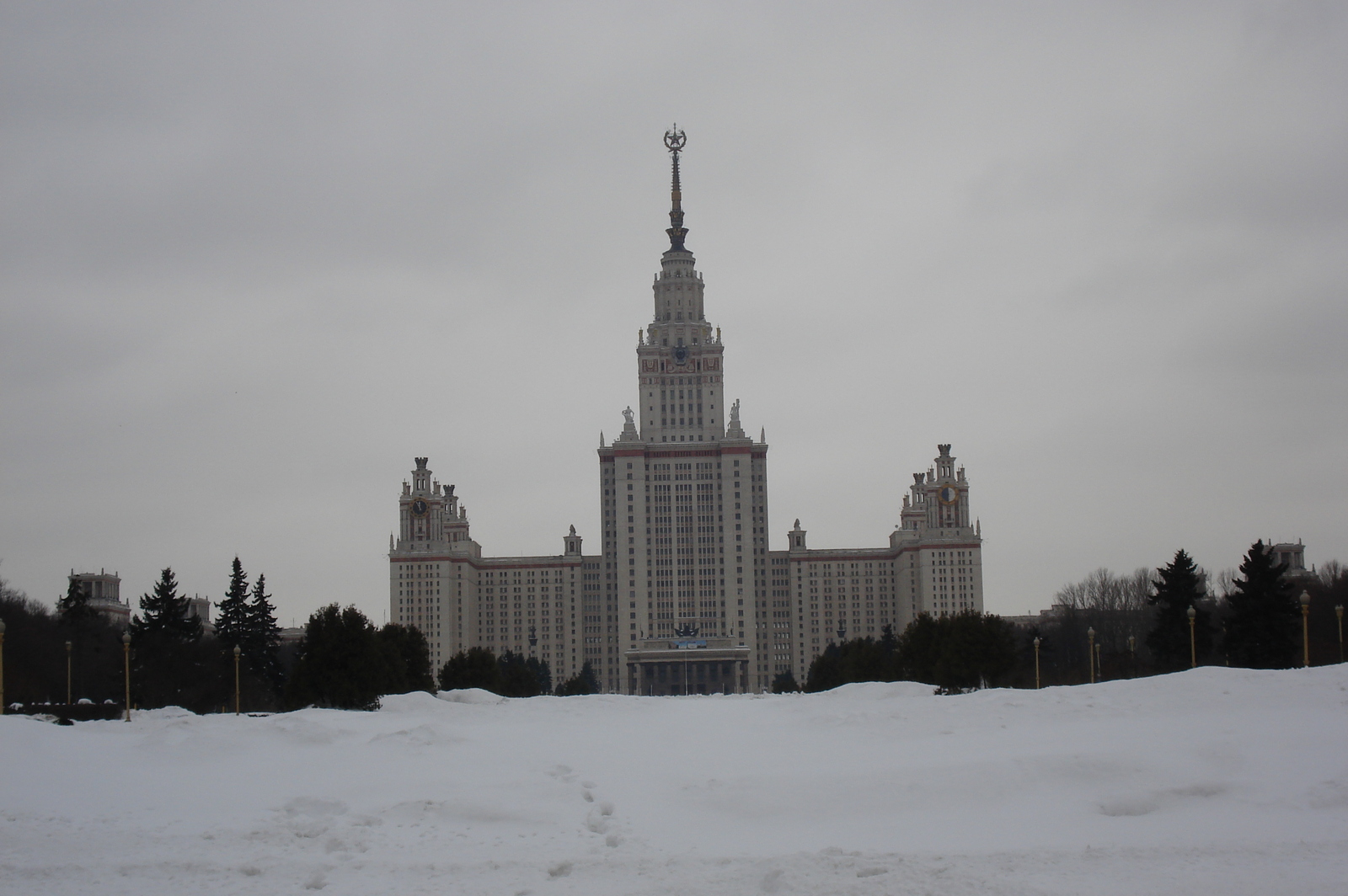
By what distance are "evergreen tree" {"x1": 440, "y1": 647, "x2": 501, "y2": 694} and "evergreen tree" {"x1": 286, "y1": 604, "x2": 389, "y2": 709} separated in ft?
83.8

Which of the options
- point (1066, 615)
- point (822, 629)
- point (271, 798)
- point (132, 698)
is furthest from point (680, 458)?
point (271, 798)

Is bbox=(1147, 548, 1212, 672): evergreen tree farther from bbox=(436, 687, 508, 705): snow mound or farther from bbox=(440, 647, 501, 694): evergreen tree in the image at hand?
bbox=(440, 647, 501, 694): evergreen tree

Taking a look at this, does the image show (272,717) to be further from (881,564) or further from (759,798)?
(881,564)

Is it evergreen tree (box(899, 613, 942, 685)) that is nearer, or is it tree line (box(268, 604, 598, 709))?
tree line (box(268, 604, 598, 709))

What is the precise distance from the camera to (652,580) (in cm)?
18162

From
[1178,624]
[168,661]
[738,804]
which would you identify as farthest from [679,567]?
[738,804]

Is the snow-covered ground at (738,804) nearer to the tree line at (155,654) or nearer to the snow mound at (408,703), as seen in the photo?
the snow mound at (408,703)

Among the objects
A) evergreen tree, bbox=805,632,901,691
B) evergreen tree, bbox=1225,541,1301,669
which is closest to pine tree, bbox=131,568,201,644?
evergreen tree, bbox=805,632,901,691

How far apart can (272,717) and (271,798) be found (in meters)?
14.7

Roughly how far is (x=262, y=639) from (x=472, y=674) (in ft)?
79.4

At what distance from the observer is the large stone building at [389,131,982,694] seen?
180375 millimetres

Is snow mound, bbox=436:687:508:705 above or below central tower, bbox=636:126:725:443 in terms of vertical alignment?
below

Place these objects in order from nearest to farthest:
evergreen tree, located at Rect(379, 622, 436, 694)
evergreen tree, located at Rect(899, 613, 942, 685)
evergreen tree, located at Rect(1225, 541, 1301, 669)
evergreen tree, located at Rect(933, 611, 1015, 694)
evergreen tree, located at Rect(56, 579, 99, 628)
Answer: evergreen tree, located at Rect(1225, 541, 1301, 669) < evergreen tree, located at Rect(933, 611, 1015, 694) < evergreen tree, located at Rect(379, 622, 436, 694) < evergreen tree, located at Rect(899, 613, 942, 685) < evergreen tree, located at Rect(56, 579, 99, 628)

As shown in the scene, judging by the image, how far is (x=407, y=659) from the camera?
80.2 metres
